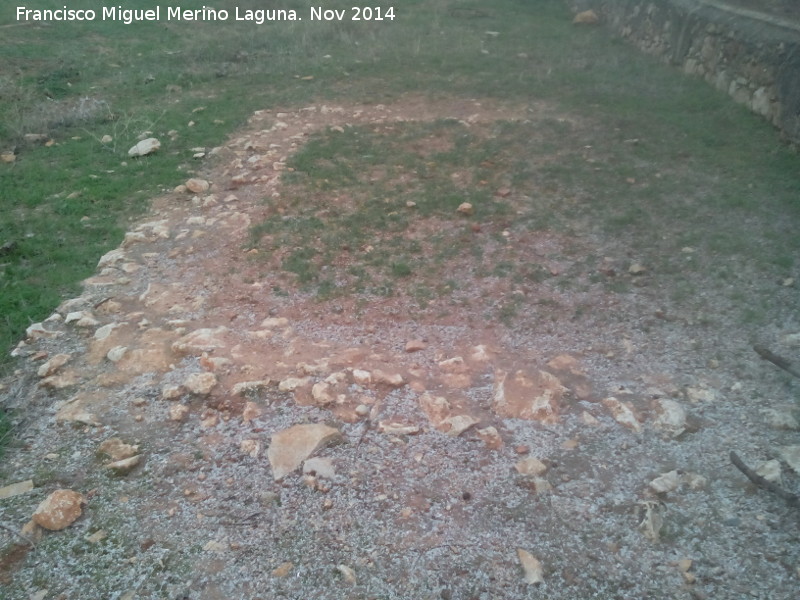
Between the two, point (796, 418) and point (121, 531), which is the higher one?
point (796, 418)

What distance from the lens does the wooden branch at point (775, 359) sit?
312cm

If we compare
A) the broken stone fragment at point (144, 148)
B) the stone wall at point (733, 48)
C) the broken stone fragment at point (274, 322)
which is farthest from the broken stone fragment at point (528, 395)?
the broken stone fragment at point (144, 148)

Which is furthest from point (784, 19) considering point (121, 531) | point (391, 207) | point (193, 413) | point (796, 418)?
point (121, 531)

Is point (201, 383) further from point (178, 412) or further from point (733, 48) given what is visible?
point (733, 48)

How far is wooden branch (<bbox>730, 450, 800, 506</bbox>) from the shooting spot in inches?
99.3

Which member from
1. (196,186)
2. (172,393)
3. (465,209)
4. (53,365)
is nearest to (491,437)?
(172,393)

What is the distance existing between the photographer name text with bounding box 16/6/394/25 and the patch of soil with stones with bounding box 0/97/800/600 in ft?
27.9

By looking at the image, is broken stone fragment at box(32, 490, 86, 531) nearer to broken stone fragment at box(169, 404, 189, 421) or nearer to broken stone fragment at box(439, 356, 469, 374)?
broken stone fragment at box(169, 404, 189, 421)

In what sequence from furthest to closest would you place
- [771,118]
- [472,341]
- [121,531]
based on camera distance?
[771,118], [472,341], [121,531]

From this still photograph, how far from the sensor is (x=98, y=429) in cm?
301

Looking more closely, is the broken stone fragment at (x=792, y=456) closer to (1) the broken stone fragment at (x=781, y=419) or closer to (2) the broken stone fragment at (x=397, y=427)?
(1) the broken stone fragment at (x=781, y=419)

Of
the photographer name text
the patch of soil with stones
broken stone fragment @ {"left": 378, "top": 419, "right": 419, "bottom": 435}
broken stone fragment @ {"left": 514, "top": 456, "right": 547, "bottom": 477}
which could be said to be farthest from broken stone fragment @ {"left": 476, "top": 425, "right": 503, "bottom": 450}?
the photographer name text

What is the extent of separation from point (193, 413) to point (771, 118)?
5569 millimetres

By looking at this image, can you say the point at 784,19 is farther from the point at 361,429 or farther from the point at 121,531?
the point at 121,531
